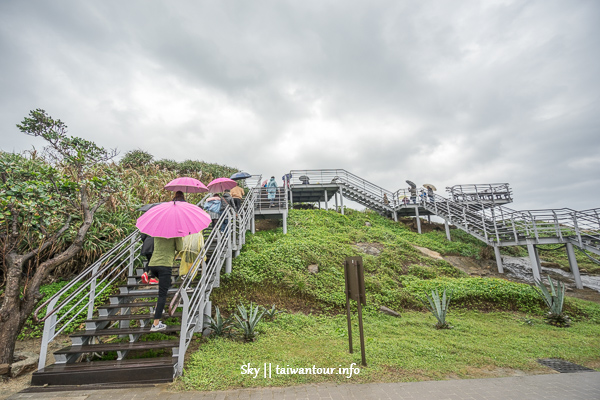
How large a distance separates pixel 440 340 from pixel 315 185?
518 inches

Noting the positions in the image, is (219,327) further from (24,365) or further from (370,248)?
(370,248)

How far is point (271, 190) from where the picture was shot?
13.4 m

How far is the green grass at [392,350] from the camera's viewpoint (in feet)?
12.6

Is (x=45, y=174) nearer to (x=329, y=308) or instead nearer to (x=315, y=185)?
(x=329, y=308)

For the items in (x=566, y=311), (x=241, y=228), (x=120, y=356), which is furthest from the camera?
(x=241, y=228)

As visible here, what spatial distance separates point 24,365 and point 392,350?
6.41 m

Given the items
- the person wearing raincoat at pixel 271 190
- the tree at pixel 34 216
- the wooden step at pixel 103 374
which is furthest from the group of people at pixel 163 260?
the person wearing raincoat at pixel 271 190

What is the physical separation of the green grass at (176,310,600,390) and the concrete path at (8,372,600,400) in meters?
0.19

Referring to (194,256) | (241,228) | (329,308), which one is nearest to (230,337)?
(194,256)

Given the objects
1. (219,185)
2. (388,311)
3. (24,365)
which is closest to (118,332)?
(24,365)

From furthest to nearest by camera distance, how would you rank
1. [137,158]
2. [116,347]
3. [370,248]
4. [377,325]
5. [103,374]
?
[137,158] → [370,248] → [377,325] → [116,347] → [103,374]

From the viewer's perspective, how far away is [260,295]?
745 centimetres

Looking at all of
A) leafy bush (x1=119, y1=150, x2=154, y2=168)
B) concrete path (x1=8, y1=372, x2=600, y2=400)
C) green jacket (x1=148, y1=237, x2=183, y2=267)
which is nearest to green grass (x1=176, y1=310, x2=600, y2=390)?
concrete path (x1=8, y1=372, x2=600, y2=400)

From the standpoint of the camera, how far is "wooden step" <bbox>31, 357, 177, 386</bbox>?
3635 millimetres
